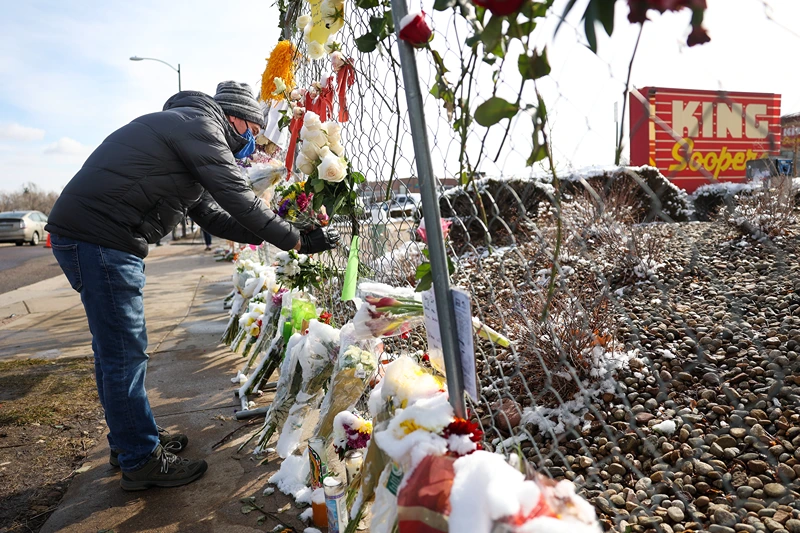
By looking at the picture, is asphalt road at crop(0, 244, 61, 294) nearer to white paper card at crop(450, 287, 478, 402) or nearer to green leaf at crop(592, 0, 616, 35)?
white paper card at crop(450, 287, 478, 402)

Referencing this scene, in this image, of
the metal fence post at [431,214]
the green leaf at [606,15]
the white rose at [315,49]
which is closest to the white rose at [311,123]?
the white rose at [315,49]

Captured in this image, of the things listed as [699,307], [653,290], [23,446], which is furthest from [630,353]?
[23,446]

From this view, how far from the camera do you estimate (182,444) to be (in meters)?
2.75

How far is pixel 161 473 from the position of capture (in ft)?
7.75

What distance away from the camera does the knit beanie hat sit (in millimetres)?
2570

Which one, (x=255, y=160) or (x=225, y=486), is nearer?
(x=225, y=486)

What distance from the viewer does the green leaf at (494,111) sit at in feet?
3.06

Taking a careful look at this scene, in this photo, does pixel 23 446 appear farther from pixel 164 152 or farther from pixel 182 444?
pixel 164 152

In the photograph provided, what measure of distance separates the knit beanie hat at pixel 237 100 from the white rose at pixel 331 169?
2.22 feet

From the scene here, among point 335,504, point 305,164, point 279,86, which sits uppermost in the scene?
point 279,86

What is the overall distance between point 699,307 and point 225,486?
2.65m

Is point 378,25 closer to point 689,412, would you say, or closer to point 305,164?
point 305,164

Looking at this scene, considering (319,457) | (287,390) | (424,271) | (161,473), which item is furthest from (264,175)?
(424,271)

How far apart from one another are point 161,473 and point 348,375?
3.61ft
